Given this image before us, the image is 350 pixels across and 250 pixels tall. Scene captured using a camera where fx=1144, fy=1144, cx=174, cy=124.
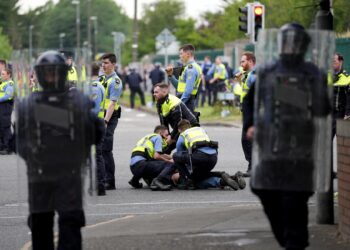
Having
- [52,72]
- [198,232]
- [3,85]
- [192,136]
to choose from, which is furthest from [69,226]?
Result: [3,85]

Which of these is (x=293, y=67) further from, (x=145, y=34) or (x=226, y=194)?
(x=145, y=34)

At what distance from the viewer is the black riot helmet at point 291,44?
792cm

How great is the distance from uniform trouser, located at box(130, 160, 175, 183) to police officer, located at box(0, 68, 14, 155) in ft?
20.5

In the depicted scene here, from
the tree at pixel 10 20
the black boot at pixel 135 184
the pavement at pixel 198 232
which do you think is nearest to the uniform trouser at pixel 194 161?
the black boot at pixel 135 184

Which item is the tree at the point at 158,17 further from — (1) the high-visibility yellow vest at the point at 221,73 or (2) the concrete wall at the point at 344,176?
(2) the concrete wall at the point at 344,176

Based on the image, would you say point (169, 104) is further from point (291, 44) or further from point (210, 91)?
point (210, 91)

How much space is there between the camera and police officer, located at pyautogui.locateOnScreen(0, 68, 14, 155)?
2127cm

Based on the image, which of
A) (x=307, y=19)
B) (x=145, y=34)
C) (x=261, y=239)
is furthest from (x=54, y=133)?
(x=145, y=34)

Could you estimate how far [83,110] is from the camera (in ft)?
26.1

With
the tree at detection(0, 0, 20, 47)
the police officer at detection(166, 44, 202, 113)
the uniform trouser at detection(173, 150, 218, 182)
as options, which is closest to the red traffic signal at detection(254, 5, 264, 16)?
the police officer at detection(166, 44, 202, 113)

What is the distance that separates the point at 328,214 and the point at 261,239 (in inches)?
37.7

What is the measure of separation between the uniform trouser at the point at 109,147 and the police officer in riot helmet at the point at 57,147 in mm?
7042

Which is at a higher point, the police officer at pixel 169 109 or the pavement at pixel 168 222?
the police officer at pixel 169 109

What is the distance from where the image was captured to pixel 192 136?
48.9ft
